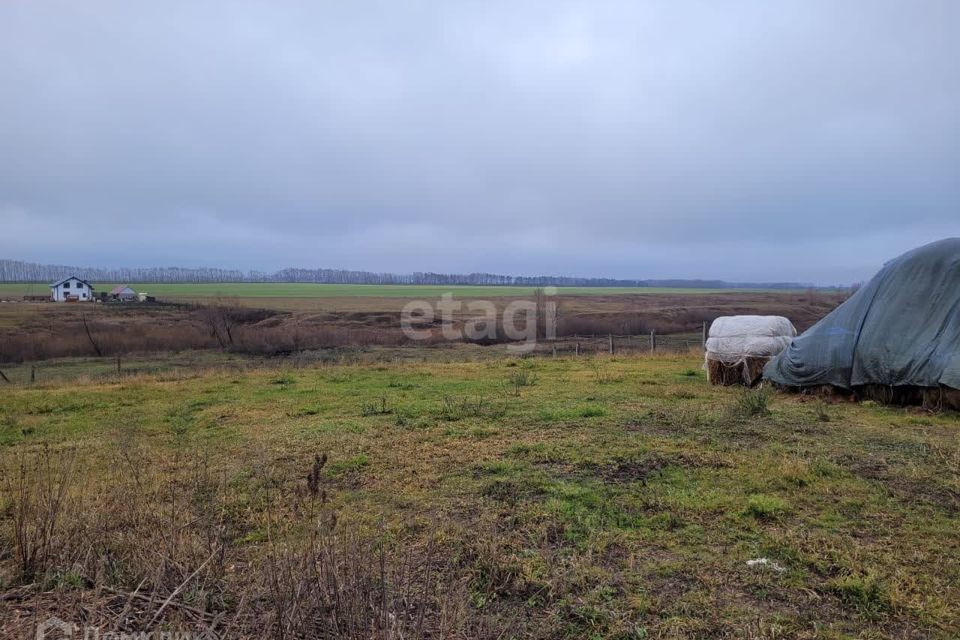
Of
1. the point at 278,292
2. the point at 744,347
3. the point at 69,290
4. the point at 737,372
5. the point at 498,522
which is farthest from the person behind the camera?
the point at 278,292

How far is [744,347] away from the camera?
452 inches

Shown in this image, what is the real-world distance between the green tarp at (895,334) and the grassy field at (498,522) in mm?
717

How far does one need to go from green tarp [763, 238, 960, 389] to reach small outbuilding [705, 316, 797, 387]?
0.64 metres

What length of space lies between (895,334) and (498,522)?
28.0 feet

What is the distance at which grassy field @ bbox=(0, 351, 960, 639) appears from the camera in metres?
2.86

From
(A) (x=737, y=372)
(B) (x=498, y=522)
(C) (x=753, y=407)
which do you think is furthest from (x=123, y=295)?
(B) (x=498, y=522)

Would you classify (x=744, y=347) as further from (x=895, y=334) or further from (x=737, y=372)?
(x=895, y=334)

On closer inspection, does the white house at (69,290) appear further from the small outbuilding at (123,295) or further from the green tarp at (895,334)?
the green tarp at (895,334)

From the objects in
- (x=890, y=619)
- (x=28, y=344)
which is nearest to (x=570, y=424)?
(x=890, y=619)

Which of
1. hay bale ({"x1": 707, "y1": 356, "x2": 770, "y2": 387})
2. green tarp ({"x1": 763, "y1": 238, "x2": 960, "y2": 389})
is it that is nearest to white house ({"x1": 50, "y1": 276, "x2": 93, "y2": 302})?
hay bale ({"x1": 707, "y1": 356, "x2": 770, "y2": 387})

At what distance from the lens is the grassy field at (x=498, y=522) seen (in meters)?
2.86

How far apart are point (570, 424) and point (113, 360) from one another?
90.2 feet

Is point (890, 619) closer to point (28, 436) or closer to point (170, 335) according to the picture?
point (28, 436)

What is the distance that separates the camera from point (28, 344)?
29672mm
